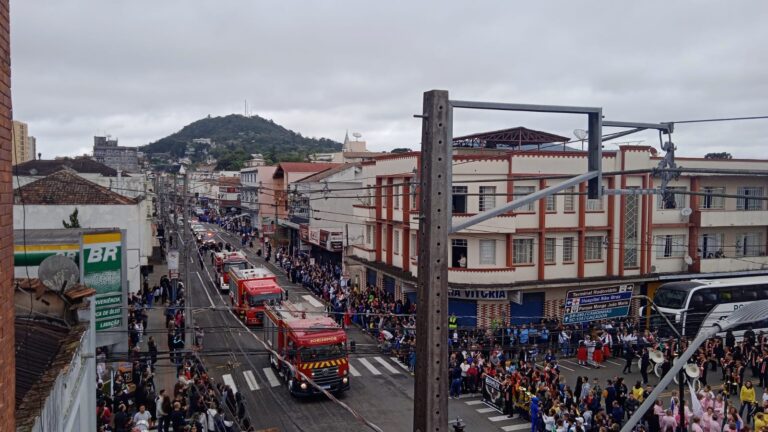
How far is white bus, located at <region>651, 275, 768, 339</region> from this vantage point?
1059 inches

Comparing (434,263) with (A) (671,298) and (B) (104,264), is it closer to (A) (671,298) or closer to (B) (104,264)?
(B) (104,264)

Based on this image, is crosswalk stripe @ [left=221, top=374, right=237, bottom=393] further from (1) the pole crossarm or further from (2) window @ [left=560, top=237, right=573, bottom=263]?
(1) the pole crossarm

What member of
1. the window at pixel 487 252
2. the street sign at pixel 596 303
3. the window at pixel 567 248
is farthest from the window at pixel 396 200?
the street sign at pixel 596 303

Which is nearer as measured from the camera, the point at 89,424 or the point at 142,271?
the point at 89,424

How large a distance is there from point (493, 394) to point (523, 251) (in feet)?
34.9

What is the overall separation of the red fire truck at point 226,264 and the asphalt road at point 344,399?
29.6 feet

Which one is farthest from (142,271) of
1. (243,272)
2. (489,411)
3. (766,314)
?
(766,314)

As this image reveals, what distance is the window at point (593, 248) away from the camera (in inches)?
1230

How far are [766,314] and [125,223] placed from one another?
1284 inches

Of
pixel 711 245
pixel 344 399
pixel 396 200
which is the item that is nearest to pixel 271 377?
pixel 344 399

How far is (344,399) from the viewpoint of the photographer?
21.3m

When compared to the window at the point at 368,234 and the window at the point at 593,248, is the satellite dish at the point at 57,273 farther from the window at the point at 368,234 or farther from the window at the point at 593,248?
the window at the point at 368,234

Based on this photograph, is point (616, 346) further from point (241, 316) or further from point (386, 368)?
point (241, 316)

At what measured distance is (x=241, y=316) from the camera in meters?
32.2
